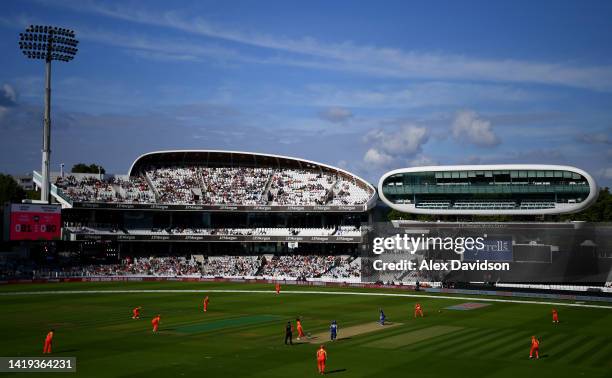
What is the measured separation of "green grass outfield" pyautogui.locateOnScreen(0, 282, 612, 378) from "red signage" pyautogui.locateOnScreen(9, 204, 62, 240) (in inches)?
486


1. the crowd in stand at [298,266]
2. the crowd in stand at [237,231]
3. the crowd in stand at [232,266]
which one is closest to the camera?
the crowd in stand at [298,266]

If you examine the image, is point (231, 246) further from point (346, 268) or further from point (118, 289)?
point (118, 289)

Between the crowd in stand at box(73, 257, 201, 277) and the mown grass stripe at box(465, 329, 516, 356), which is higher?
the crowd in stand at box(73, 257, 201, 277)

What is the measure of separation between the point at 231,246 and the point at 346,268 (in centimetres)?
1901

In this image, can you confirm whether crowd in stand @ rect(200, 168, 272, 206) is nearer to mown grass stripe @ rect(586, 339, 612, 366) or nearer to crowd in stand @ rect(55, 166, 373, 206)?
crowd in stand @ rect(55, 166, 373, 206)

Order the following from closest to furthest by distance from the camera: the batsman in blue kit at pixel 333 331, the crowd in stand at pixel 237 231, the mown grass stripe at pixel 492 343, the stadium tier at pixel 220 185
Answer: the mown grass stripe at pixel 492 343
the batsman in blue kit at pixel 333 331
the crowd in stand at pixel 237 231
the stadium tier at pixel 220 185

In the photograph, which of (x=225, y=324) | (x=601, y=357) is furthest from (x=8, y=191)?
(x=601, y=357)

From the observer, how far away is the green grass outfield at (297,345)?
28547mm

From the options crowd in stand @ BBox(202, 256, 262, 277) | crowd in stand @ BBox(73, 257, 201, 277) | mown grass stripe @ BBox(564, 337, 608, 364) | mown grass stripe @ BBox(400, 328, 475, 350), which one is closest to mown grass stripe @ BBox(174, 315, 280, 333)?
mown grass stripe @ BBox(400, 328, 475, 350)

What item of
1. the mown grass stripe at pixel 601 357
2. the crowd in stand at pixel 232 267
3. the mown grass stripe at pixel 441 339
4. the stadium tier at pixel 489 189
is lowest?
the mown grass stripe at pixel 601 357

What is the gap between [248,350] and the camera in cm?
3278

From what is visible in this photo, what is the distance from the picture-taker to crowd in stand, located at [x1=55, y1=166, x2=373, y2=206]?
90625mm

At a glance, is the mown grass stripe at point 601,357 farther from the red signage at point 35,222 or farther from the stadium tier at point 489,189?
the red signage at point 35,222

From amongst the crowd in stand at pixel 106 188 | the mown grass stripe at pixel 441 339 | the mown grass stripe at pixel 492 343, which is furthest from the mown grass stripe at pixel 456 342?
the crowd in stand at pixel 106 188
